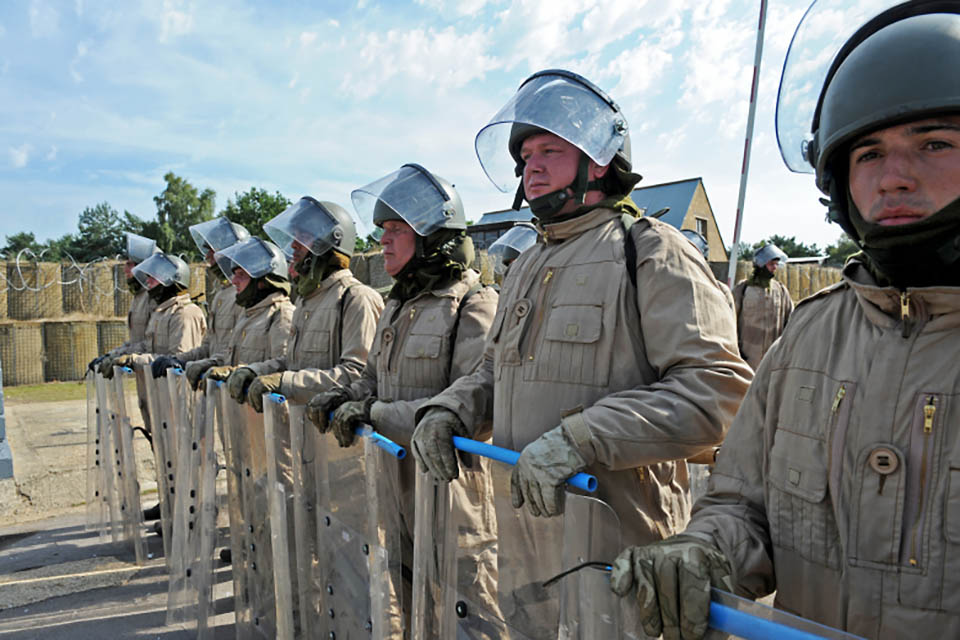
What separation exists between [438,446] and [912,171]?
1496 millimetres

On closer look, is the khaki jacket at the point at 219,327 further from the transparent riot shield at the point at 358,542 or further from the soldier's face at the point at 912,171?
the soldier's face at the point at 912,171

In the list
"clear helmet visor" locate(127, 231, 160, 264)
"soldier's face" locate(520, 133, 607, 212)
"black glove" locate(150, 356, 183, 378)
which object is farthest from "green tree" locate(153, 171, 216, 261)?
"soldier's face" locate(520, 133, 607, 212)

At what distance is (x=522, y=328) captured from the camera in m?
2.17

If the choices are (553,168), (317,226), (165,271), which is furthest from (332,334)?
(165,271)

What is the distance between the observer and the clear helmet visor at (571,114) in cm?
221

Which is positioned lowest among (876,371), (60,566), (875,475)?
(60,566)

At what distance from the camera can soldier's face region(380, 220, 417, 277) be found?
3.36 m

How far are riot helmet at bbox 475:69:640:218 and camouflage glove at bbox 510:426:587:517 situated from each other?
2.93 feet

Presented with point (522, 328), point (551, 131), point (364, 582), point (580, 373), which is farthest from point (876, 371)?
point (364, 582)

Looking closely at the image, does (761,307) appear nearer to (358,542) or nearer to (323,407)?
(323,407)

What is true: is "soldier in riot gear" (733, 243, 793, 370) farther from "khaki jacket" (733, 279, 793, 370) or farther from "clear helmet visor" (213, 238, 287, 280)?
"clear helmet visor" (213, 238, 287, 280)

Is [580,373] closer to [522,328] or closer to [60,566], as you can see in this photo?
[522,328]

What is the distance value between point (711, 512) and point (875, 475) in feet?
1.24

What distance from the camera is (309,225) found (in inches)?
179
